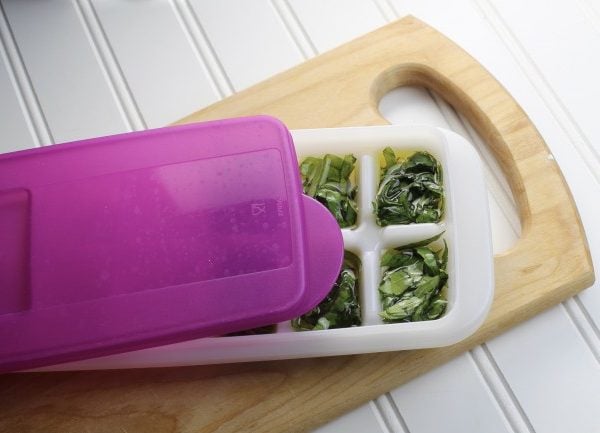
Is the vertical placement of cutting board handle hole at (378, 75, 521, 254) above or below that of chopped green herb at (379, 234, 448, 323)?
above

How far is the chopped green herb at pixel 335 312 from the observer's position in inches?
30.5

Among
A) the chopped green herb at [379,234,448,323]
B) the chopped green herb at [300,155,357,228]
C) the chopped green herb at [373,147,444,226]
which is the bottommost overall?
the chopped green herb at [379,234,448,323]

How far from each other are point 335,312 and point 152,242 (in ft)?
0.70

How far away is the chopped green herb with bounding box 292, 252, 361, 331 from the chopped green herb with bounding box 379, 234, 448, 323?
0.03 metres

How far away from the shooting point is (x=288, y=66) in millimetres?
989

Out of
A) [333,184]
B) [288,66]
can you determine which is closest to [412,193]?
[333,184]

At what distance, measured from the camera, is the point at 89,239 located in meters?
0.71

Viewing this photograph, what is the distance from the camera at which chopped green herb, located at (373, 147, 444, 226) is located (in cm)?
81

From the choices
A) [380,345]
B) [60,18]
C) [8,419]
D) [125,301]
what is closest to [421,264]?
[380,345]

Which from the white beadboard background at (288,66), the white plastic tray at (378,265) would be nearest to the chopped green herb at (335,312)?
the white plastic tray at (378,265)

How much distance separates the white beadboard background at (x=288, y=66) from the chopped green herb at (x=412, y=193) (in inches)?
5.3

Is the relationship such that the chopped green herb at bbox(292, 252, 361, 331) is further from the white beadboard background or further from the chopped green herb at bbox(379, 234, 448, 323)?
the white beadboard background

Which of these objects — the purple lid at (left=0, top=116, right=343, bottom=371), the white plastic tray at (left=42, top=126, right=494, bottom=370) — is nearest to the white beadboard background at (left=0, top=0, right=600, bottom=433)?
the white plastic tray at (left=42, top=126, right=494, bottom=370)

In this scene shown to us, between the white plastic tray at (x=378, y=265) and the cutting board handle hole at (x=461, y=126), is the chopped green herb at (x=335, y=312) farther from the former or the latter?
the cutting board handle hole at (x=461, y=126)
